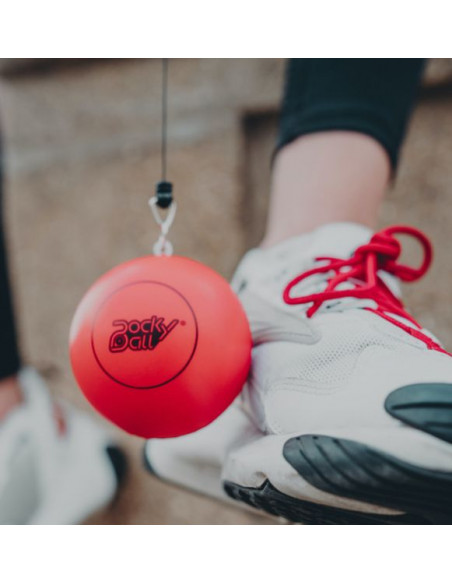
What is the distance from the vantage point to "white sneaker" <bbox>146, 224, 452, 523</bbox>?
→ 1.46ft

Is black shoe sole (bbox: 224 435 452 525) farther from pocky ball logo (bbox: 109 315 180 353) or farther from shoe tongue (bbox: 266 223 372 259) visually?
shoe tongue (bbox: 266 223 372 259)

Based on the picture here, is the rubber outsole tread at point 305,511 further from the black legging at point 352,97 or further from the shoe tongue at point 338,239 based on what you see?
the black legging at point 352,97

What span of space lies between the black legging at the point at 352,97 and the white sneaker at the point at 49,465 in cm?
69

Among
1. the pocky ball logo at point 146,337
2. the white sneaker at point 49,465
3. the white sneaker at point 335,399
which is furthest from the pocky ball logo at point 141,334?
the white sneaker at point 49,465

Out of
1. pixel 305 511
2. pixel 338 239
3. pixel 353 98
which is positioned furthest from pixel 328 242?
pixel 305 511

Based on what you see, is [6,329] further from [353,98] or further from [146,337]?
[353,98]

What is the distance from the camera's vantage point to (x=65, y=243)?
1.35 metres

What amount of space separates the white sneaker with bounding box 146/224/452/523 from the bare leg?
1.4 inches

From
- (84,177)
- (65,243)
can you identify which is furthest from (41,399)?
(84,177)

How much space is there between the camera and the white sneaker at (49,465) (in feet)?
3.23

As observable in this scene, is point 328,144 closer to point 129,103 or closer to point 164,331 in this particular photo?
point 164,331

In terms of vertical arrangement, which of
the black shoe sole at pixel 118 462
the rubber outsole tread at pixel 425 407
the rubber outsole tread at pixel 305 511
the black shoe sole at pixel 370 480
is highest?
the rubber outsole tread at pixel 425 407

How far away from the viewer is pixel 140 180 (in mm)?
1261

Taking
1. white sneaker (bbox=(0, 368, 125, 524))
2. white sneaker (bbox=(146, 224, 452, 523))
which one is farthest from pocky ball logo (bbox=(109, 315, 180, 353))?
white sneaker (bbox=(0, 368, 125, 524))
